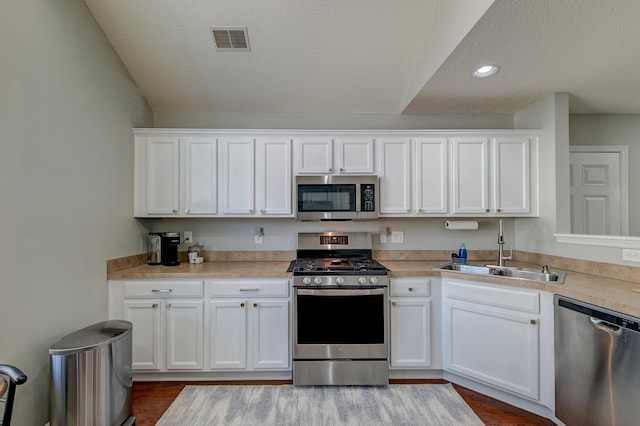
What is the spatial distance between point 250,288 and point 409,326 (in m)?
1.41

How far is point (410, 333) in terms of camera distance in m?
2.67

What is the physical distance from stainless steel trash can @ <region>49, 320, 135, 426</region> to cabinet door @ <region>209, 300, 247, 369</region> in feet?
2.35

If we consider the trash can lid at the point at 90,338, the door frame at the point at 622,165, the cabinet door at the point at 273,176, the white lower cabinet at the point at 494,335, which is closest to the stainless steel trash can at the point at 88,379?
the trash can lid at the point at 90,338

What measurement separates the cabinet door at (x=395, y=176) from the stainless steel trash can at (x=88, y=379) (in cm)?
241

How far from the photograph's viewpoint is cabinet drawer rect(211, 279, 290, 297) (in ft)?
8.70

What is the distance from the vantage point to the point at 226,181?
9.93 feet

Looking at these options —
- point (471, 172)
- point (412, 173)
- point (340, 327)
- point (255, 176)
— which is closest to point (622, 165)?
point (471, 172)

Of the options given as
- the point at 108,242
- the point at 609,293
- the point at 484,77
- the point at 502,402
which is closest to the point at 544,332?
the point at 609,293

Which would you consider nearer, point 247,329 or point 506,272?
point 247,329

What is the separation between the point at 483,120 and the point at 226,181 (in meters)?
2.83

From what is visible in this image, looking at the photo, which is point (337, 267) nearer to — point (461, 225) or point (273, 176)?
point (273, 176)

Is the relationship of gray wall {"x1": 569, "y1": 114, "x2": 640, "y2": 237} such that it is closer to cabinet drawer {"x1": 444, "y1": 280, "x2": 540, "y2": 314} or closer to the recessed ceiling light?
the recessed ceiling light

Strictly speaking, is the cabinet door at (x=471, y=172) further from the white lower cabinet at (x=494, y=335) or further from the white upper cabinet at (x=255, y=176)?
the white upper cabinet at (x=255, y=176)

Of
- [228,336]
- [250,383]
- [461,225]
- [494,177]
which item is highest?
[494,177]
